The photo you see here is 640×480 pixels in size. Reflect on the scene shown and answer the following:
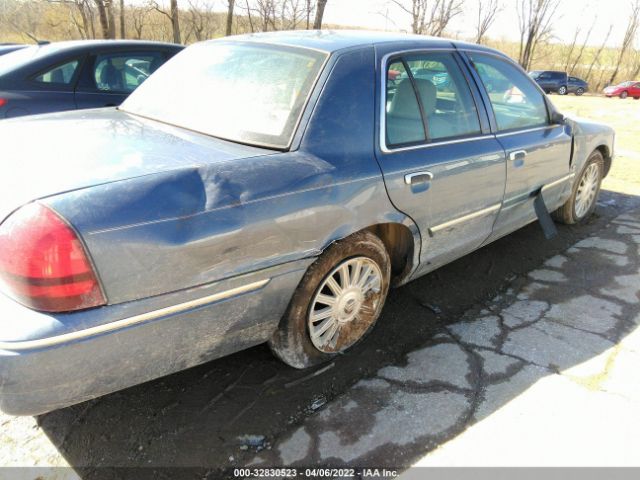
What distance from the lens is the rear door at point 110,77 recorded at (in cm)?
532

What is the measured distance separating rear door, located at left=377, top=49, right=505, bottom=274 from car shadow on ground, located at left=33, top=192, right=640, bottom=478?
0.47 meters

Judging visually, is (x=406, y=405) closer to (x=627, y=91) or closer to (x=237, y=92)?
(x=237, y=92)

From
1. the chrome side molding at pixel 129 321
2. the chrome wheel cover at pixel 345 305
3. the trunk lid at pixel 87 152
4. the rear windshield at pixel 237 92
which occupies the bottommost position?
the chrome wheel cover at pixel 345 305

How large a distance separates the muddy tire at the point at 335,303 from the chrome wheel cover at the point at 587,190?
2.94 meters

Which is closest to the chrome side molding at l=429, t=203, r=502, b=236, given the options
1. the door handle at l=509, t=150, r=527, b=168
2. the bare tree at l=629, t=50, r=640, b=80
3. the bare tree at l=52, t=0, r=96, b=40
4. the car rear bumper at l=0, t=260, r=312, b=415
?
the door handle at l=509, t=150, r=527, b=168

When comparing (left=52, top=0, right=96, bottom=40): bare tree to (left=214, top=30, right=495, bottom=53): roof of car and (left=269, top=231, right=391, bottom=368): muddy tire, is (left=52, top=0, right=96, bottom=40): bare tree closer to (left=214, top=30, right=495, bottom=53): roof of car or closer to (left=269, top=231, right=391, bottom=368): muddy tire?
(left=214, top=30, right=495, bottom=53): roof of car

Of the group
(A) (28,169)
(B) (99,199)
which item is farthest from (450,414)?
(A) (28,169)

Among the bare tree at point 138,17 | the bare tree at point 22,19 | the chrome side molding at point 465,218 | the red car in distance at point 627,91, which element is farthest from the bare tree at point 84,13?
the red car in distance at point 627,91

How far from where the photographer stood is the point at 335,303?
101 inches

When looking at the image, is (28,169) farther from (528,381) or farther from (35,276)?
(528,381)

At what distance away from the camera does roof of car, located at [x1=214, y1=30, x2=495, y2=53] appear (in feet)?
8.69

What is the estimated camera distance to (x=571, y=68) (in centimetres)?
4406

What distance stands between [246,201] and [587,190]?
414cm

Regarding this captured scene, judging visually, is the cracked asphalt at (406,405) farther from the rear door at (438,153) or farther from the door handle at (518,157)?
the door handle at (518,157)
